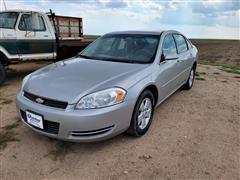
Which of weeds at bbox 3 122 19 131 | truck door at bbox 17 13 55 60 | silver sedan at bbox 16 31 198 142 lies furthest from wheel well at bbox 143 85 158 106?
truck door at bbox 17 13 55 60

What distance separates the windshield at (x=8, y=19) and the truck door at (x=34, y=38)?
15 centimetres

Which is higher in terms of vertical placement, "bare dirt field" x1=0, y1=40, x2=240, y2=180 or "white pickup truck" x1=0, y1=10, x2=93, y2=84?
"white pickup truck" x1=0, y1=10, x2=93, y2=84

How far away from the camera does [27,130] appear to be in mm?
3732

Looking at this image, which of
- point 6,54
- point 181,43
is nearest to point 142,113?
point 181,43

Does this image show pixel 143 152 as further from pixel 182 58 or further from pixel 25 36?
pixel 25 36

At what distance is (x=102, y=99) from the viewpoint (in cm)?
295

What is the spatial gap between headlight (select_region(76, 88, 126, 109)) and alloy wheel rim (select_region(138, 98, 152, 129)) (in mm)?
538

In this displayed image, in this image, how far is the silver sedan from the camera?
2.89 metres

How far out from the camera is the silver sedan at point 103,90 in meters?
2.89

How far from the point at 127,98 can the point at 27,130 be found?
1.66 metres

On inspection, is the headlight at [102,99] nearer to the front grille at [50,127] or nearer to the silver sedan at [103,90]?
the silver sedan at [103,90]

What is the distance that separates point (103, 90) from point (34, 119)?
932 mm

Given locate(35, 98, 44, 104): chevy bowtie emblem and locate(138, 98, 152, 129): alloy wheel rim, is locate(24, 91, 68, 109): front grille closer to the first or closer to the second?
locate(35, 98, 44, 104): chevy bowtie emblem

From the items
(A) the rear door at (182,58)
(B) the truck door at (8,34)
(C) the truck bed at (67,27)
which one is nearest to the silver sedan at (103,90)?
(A) the rear door at (182,58)
